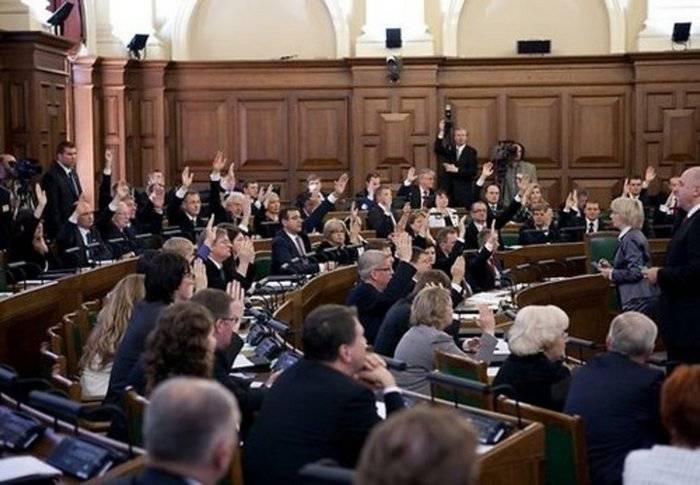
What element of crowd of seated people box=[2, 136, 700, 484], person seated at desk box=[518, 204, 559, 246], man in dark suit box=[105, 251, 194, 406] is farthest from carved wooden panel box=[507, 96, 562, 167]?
man in dark suit box=[105, 251, 194, 406]

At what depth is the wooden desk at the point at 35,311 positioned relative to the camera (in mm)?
A: 7773

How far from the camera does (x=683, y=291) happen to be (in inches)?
272

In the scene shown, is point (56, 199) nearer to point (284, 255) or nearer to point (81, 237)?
point (81, 237)

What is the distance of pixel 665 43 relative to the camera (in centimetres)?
1830

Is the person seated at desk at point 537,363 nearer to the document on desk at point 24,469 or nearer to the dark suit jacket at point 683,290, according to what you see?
the dark suit jacket at point 683,290

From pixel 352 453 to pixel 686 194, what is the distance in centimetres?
Answer: 351

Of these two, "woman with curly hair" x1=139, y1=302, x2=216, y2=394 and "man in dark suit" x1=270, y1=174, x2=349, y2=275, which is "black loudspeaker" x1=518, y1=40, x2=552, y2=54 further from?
"woman with curly hair" x1=139, y1=302, x2=216, y2=394

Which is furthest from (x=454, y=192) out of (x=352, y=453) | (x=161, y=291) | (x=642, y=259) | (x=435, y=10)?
(x=352, y=453)

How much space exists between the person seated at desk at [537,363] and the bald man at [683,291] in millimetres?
1280

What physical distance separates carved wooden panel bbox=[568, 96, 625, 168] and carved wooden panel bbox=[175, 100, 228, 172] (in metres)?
5.14

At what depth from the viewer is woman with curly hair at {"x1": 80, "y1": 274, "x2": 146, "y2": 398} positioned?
6445mm

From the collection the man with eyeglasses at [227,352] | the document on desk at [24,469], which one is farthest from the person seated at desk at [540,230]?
the document on desk at [24,469]

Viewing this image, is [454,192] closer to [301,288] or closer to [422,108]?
[422,108]

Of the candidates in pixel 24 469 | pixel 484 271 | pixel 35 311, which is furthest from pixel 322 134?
pixel 24 469
